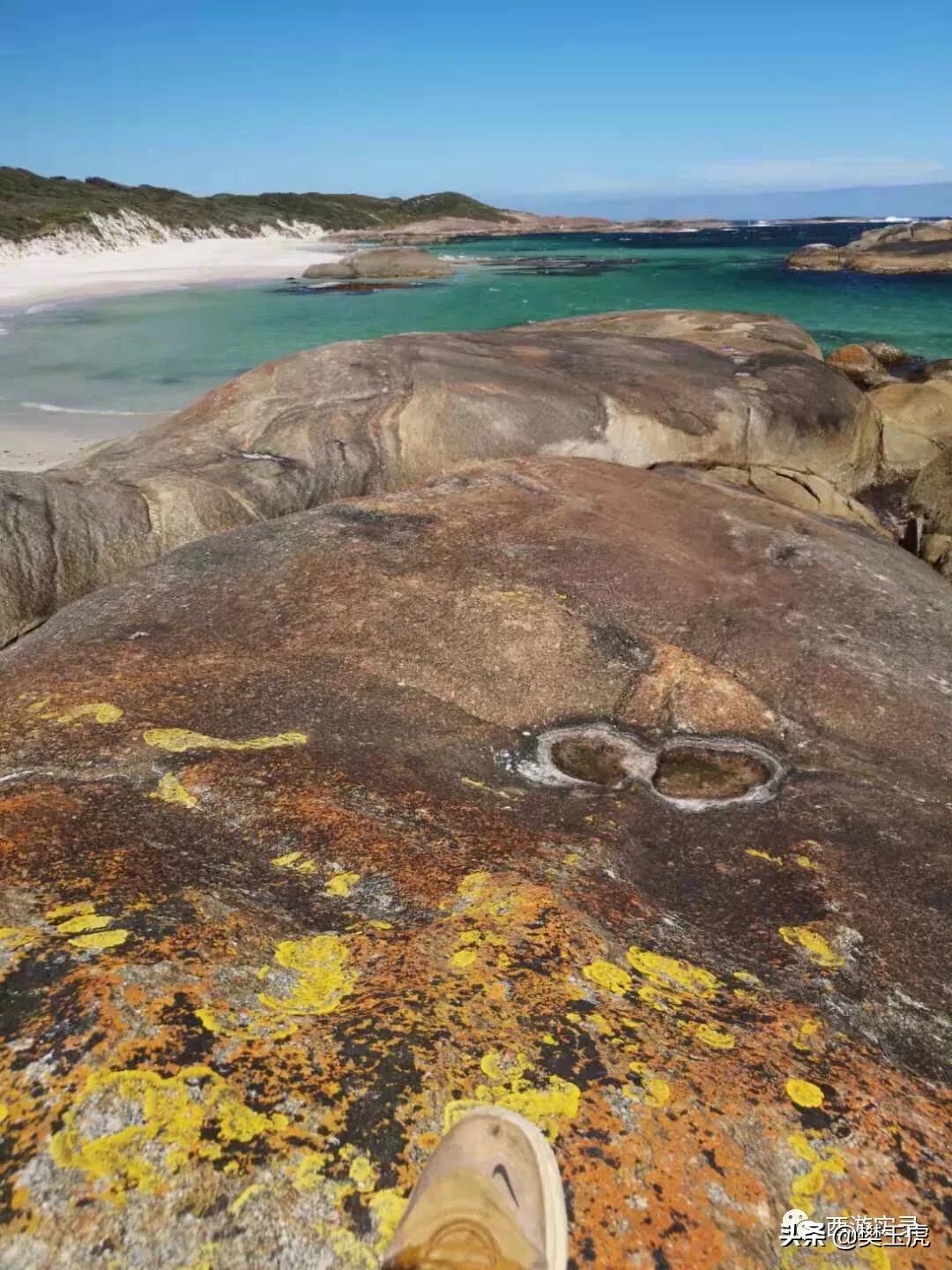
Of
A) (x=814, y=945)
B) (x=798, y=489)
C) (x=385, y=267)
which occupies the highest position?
(x=385, y=267)

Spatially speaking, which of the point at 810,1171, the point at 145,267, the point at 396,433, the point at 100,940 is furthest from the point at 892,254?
the point at 100,940

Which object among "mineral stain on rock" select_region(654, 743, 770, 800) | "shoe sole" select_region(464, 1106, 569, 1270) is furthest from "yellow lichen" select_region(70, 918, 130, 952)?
"mineral stain on rock" select_region(654, 743, 770, 800)

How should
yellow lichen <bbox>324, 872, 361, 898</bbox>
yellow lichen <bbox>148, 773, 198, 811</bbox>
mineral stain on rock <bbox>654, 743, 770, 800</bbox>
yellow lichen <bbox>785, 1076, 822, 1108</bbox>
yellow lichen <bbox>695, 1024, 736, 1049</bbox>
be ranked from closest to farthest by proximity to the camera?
yellow lichen <bbox>785, 1076, 822, 1108</bbox>
yellow lichen <bbox>695, 1024, 736, 1049</bbox>
yellow lichen <bbox>324, 872, 361, 898</bbox>
yellow lichen <bbox>148, 773, 198, 811</bbox>
mineral stain on rock <bbox>654, 743, 770, 800</bbox>

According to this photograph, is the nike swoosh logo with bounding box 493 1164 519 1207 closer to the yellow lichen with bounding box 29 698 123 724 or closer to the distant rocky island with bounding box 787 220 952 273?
the yellow lichen with bounding box 29 698 123 724

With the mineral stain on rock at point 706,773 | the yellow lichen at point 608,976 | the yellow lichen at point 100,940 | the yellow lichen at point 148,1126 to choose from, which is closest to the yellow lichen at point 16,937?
the yellow lichen at point 100,940

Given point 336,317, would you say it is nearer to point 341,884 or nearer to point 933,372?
point 933,372

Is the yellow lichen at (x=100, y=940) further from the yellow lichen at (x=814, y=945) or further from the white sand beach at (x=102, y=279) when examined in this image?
the white sand beach at (x=102, y=279)
